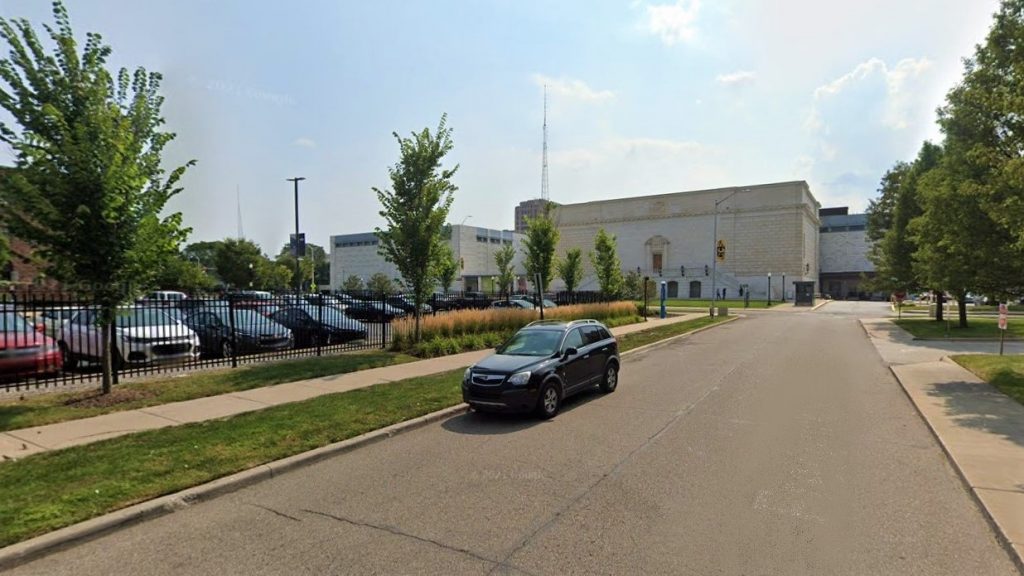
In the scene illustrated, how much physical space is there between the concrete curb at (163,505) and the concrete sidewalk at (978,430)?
6.63 metres

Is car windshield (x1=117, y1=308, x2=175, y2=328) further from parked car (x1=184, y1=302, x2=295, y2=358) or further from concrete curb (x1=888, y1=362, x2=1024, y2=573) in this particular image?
concrete curb (x1=888, y1=362, x2=1024, y2=573)

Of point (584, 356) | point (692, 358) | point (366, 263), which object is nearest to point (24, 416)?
point (584, 356)

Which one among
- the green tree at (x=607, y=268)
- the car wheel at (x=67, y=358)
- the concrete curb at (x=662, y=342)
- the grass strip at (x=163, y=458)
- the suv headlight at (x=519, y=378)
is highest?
the green tree at (x=607, y=268)

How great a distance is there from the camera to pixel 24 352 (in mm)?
10555

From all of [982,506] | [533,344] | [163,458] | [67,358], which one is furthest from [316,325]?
[982,506]

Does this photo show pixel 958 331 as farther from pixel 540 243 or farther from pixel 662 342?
pixel 540 243

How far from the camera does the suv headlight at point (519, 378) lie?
855 cm

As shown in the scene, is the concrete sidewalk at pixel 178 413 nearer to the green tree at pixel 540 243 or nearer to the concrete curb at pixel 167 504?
the concrete curb at pixel 167 504

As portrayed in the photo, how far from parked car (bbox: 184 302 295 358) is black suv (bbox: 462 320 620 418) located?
8.18 meters

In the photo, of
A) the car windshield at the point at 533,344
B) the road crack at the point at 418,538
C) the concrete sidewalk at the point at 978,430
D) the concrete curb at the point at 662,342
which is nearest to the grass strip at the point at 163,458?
the car windshield at the point at 533,344

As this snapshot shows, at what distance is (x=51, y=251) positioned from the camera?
8.87m

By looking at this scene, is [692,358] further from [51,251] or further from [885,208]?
[885,208]

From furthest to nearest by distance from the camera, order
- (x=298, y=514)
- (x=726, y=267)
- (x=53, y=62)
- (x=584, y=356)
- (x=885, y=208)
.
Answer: (x=726, y=267), (x=885, y=208), (x=584, y=356), (x=53, y=62), (x=298, y=514)

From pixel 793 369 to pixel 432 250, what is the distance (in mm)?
10579
